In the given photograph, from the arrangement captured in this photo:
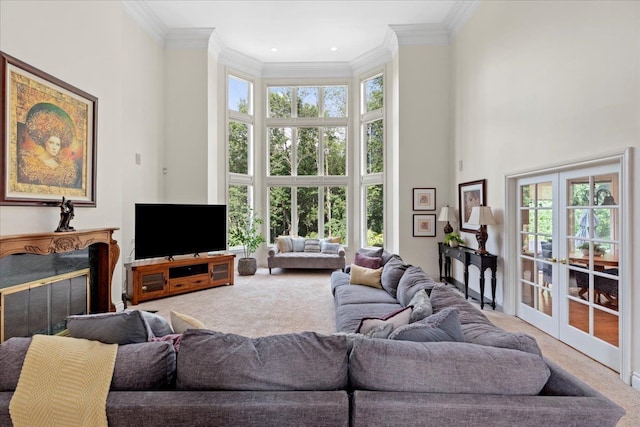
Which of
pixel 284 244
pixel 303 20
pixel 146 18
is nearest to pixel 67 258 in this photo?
pixel 284 244

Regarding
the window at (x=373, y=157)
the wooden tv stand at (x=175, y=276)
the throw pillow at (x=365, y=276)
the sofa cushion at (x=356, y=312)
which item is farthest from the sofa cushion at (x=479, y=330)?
the window at (x=373, y=157)

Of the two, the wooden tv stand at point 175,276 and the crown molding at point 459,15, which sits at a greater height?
the crown molding at point 459,15

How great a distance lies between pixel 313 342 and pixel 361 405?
1.03 ft

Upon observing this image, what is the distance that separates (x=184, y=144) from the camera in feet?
20.8

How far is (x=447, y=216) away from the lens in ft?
18.9

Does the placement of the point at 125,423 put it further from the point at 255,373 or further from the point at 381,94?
the point at 381,94

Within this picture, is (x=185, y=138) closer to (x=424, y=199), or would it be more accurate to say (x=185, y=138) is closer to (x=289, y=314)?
(x=289, y=314)

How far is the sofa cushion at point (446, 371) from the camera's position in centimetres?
125

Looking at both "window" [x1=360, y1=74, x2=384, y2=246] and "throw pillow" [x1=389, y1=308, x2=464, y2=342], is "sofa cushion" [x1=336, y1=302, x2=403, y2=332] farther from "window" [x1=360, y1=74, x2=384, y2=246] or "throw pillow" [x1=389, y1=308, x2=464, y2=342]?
"window" [x1=360, y1=74, x2=384, y2=246]

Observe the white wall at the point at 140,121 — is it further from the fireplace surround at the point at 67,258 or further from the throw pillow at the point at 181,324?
the throw pillow at the point at 181,324

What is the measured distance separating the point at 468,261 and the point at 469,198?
47.4 inches

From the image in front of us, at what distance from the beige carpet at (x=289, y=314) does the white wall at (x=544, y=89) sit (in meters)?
0.34

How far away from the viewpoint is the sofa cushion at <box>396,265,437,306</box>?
2916 mm

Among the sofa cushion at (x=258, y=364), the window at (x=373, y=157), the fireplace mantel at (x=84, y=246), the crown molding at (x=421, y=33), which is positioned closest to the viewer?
the sofa cushion at (x=258, y=364)
